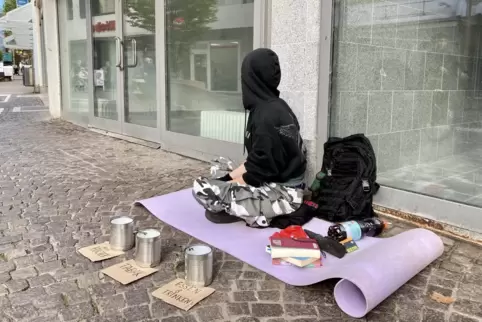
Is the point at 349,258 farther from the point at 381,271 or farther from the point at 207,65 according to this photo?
the point at 207,65

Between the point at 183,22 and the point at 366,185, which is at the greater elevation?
the point at 183,22

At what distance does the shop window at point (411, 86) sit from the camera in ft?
14.1

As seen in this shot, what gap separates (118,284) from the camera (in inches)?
108

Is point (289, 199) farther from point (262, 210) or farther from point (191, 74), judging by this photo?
point (191, 74)

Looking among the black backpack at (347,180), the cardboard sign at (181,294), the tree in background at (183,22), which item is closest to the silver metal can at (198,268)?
the cardboard sign at (181,294)

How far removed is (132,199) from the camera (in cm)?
446

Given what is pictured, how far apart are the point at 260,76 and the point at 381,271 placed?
1.67m

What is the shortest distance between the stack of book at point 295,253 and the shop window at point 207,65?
281 cm

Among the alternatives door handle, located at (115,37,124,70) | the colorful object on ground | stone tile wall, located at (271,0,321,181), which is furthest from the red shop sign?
the colorful object on ground

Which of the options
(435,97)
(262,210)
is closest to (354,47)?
(435,97)

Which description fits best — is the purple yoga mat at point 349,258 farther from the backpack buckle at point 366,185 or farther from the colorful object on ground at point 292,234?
the backpack buckle at point 366,185

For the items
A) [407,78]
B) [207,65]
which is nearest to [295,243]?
[407,78]

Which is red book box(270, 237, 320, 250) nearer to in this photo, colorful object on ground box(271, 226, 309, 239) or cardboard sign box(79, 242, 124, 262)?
colorful object on ground box(271, 226, 309, 239)

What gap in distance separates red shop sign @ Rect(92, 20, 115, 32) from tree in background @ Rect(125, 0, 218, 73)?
1.36 meters
